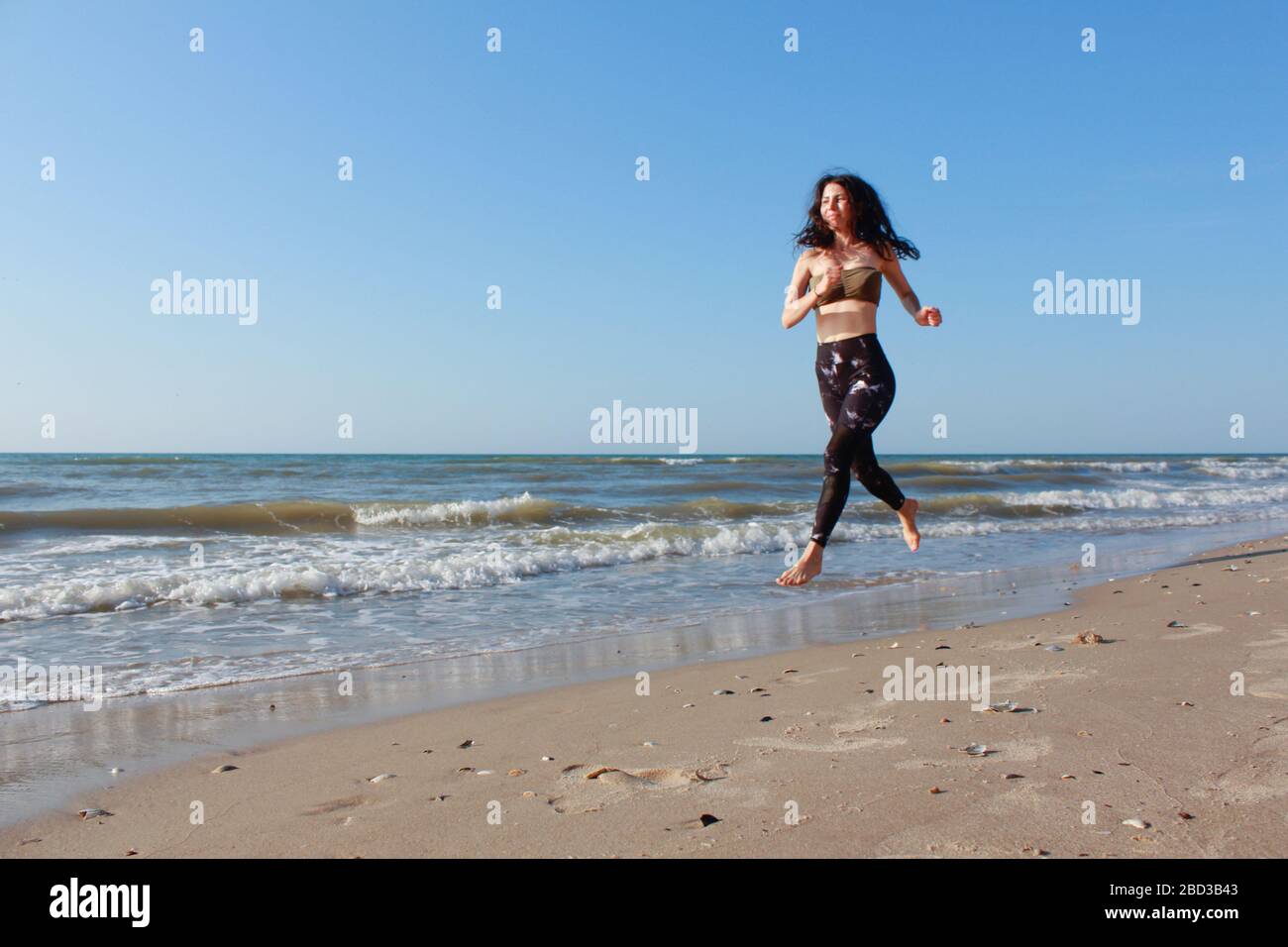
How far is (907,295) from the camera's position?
4090 mm

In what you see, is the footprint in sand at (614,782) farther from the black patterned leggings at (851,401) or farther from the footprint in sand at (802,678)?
the footprint in sand at (802,678)

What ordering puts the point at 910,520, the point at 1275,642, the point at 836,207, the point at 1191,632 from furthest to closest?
→ the point at 1191,632, the point at 1275,642, the point at 910,520, the point at 836,207

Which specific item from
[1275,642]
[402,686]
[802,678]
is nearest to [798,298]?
[802,678]

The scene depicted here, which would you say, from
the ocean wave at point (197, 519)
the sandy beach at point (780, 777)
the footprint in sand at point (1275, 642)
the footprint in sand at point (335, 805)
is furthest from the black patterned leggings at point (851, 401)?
the ocean wave at point (197, 519)

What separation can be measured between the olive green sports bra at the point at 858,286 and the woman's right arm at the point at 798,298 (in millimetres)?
83

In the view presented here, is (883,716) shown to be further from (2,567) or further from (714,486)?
(714,486)

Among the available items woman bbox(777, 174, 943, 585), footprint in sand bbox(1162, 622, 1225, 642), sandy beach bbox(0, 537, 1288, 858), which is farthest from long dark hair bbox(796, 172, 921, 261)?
footprint in sand bbox(1162, 622, 1225, 642)

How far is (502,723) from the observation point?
18.8 ft

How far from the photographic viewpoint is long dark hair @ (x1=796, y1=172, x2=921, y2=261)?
4.00 metres

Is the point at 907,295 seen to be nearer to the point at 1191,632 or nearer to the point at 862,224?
the point at 862,224

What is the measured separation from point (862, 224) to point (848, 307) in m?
0.41

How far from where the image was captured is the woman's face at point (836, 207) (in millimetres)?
3979
